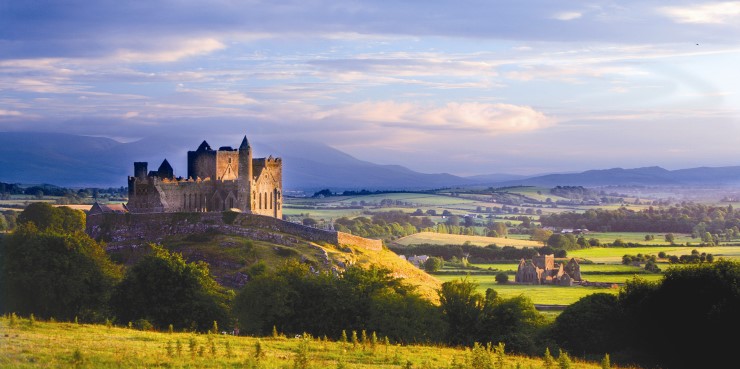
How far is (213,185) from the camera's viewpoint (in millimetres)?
82062

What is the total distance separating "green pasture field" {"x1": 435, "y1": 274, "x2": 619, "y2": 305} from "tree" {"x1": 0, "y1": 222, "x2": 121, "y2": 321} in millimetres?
43920

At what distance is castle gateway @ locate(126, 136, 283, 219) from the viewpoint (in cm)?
7869

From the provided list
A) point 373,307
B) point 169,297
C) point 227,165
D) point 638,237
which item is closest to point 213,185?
point 227,165

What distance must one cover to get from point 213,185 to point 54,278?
30.6m

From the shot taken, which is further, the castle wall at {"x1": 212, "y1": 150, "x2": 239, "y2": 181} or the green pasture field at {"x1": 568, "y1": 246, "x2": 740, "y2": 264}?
the green pasture field at {"x1": 568, "y1": 246, "x2": 740, "y2": 264}

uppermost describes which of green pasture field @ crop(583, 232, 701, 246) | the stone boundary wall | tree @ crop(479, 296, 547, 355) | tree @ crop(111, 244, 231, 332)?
the stone boundary wall

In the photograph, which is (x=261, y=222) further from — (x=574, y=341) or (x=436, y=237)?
(x=436, y=237)

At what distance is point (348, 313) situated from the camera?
48.7 meters

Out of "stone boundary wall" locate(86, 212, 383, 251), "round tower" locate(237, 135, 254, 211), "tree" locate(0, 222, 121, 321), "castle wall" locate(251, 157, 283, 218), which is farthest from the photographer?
"castle wall" locate(251, 157, 283, 218)

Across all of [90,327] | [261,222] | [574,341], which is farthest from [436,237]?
[90,327]

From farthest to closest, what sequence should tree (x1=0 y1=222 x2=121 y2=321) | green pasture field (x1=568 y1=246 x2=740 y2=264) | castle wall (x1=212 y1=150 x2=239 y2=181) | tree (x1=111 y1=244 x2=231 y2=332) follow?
1. green pasture field (x1=568 y1=246 x2=740 y2=264)
2. castle wall (x1=212 y1=150 x2=239 y2=181)
3. tree (x1=0 y1=222 x2=121 y2=321)
4. tree (x1=111 y1=244 x2=231 y2=332)

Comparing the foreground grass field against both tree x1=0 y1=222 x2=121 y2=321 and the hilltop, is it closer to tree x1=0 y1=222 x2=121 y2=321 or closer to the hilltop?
tree x1=0 y1=222 x2=121 y2=321

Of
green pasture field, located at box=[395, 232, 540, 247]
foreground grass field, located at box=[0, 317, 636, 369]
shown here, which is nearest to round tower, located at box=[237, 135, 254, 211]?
foreground grass field, located at box=[0, 317, 636, 369]

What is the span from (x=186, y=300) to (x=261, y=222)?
2799 cm
